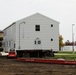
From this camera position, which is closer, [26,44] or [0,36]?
[26,44]

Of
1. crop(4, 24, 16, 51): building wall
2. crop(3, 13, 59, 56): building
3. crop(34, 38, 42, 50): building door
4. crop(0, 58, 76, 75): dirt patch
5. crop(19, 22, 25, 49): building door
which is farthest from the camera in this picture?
crop(4, 24, 16, 51): building wall

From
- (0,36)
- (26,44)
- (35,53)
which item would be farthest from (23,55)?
(0,36)

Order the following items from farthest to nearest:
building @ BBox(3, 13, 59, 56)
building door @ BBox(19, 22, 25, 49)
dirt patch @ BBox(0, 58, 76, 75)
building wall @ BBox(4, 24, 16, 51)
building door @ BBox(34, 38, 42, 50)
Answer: building wall @ BBox(4, 24, 16, 51) < building door @ BBox(34, 38, 42, 50) < building @ BBox(3, 13, 59, 56) < building door @ BBox(19, 22, 25, 49) < dirt patch @ BBox(0, 58, 76, 75)

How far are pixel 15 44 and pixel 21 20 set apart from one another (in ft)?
15.3

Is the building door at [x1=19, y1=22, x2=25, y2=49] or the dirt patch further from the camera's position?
the building door at [x1=19, y1=22, x2=25, y2=49]

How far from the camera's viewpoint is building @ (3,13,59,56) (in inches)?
2292

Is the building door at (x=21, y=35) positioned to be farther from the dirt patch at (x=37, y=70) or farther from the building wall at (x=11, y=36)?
the dirt patch at (x=37, y=70)

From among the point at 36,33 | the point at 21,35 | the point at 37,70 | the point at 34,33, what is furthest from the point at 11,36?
the point at 37,70

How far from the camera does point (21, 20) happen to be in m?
58.6

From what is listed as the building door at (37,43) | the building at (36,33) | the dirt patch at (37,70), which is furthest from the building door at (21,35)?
the dirt patch at (37,70)

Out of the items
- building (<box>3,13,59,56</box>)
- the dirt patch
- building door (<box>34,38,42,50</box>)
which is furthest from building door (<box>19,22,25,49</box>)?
the dirt patch

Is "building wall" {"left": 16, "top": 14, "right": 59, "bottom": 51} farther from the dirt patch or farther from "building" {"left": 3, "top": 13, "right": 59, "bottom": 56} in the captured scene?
the dirt patch

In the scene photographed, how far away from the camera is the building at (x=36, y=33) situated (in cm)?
5822

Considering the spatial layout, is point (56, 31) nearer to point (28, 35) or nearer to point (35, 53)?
point (28, 35)
